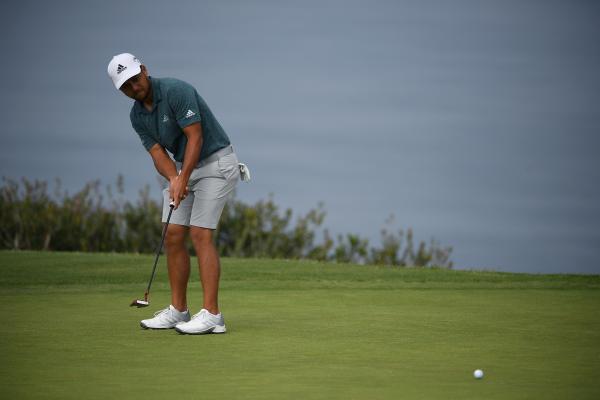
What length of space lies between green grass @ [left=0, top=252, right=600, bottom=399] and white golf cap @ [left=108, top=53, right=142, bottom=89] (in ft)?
5.07

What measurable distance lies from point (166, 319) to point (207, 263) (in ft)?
1.45

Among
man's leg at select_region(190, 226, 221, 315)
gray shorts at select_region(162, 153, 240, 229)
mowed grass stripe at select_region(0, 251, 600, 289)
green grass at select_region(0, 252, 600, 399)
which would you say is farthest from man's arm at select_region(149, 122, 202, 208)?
mowed grass stripe at select_region(0, 251, 600, 289)

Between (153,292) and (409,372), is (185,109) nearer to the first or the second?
(409,372)

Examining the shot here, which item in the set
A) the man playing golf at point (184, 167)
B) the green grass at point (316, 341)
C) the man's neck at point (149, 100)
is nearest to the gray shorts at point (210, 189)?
the man playing golf at point (184, 167)

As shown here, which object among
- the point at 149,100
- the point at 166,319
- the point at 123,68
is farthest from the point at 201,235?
the point at 123,68

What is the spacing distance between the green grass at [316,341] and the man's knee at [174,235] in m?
0.57

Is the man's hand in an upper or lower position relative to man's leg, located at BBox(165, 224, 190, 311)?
upper

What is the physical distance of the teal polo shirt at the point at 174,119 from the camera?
635 cm

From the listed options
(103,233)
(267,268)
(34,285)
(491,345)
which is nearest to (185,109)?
(491,345)

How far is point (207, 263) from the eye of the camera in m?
6.45

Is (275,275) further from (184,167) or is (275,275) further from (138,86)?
(138,86)

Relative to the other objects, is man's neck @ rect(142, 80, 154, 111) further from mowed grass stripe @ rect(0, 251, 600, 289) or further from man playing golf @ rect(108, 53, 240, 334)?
mowed grass stripe @ rect(0, 251, 600, 289)

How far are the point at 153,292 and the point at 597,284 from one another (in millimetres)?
4138

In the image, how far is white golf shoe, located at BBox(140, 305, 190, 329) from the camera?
637 cm
